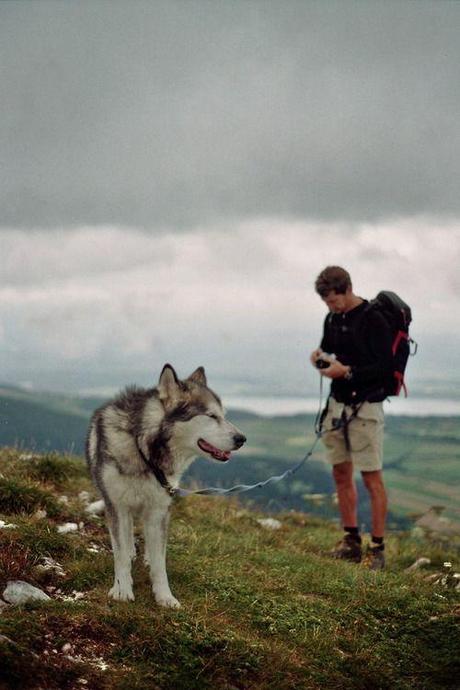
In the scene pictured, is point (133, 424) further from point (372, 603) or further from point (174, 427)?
point (372, 603)

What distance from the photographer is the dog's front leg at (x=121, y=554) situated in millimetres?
7242

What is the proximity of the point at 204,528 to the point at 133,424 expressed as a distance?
4.34 metres

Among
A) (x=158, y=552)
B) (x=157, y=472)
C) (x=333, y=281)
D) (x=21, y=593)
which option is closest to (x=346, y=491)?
(x=333, y=281)

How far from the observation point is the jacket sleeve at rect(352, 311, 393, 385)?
34.1 feet

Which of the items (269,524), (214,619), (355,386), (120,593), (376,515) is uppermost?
(355,386)

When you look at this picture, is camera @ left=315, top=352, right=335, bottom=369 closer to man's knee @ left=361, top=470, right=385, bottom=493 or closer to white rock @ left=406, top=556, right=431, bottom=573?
man's knee @ left=361, top=470, right=385, bottom=493

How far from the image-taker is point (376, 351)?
34.3ft

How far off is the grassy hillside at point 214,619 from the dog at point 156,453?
16.9 inches

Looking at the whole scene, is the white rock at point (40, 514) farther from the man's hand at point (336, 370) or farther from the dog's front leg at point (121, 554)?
the man's hand at point (336, 370)

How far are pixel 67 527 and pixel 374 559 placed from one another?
437 cm

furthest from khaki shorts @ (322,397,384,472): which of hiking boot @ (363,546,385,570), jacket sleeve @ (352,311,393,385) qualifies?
hiking boot @ (363,546,385,570)

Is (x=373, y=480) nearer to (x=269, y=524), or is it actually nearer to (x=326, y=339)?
(x=326, y=339)

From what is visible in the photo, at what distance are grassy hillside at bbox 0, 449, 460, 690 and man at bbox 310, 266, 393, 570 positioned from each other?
1142 millimetres

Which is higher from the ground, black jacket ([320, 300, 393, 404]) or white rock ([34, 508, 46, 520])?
black jacket ([320, 300, 393, 404])
